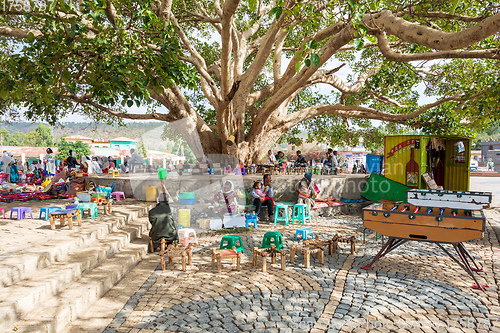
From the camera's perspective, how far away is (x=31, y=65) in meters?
5.59

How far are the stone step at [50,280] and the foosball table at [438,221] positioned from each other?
4.48 m

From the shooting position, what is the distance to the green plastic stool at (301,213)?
8.74 metres

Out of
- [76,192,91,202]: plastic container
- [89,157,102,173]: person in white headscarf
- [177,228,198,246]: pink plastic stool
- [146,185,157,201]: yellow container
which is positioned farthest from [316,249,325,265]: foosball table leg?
[89,157,102,173]: person in white headscarf

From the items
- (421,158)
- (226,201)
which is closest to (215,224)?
(226,201)

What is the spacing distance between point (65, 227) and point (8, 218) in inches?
87.7

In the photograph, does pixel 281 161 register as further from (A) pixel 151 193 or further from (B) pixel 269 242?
(B) pixel 269 242

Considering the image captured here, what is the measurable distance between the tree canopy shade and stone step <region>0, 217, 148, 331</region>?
2.52 metres

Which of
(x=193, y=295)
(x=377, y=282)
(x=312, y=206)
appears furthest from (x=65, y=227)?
(x=312, y=206)

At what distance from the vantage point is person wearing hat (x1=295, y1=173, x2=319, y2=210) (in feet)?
30.6

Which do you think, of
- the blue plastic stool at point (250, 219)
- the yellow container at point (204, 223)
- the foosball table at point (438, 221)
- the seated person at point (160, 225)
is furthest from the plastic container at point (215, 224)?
the foosball table at point (438, 221)

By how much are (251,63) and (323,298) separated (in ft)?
34.4

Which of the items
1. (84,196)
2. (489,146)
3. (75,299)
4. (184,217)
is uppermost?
(489,146)

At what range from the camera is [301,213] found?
8.95m

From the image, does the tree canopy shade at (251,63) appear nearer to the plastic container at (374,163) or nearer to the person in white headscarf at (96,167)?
the plastic container at (374,163)
